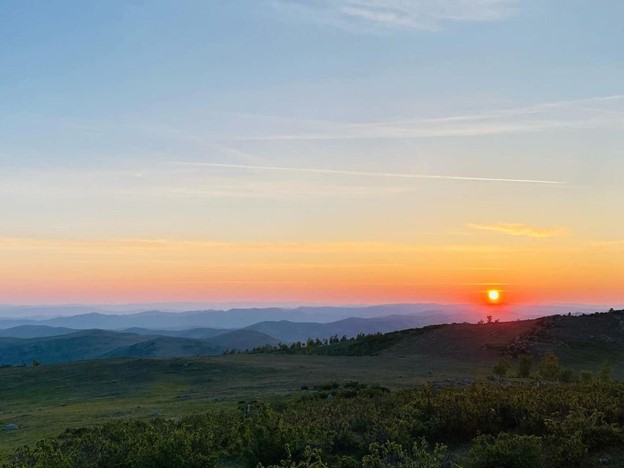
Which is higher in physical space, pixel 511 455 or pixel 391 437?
pixel 511 455

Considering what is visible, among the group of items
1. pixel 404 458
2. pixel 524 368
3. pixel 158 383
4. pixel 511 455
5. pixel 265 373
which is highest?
pixel 511 455

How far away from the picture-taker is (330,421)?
56.7ft

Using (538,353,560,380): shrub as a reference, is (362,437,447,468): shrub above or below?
above

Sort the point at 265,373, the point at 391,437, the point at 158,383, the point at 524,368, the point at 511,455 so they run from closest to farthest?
the point at 511,455
the point at 391,437
the point at 524,368
the point at 158,383
the point at 265,373

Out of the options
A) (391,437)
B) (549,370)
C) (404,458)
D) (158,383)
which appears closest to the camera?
(404,458)

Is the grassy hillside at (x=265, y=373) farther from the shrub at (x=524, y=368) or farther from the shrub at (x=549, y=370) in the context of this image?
the shrub at (x=549, y=370)

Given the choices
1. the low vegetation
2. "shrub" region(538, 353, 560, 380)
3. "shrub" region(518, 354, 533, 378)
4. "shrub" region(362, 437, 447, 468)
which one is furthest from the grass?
"shrub" region(362, 437, 447, 468)

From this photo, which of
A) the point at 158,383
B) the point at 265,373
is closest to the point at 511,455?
the point at 265,373

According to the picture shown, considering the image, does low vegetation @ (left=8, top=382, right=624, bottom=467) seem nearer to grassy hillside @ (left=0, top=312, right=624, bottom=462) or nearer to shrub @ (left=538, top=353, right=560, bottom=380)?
grassy hillside @ (left=0, top=312, right=624, bottom=462)

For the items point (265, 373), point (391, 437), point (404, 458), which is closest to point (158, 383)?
point (265, 373)

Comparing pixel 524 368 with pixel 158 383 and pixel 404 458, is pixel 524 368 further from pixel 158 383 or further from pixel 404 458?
pixel 404 458

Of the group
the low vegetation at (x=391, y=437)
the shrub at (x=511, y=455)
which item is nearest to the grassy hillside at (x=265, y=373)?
the low vegetation at (x=391, y=437)

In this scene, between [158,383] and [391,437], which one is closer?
[391,437]

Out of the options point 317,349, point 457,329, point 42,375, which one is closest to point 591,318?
point 457,329
